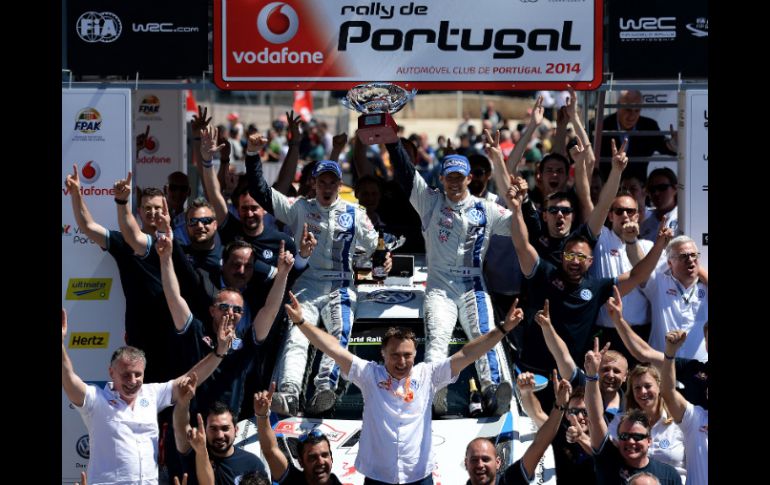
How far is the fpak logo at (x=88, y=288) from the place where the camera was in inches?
377

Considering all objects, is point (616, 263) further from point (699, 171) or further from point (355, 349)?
point (355, 349)

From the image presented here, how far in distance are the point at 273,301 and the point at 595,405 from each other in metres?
2.31

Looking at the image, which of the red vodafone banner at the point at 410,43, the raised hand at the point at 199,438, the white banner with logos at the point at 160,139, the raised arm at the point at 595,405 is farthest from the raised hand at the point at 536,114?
the white banner with logos at the point at 160,139

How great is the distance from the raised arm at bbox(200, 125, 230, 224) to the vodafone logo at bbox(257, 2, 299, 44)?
88 centimetres

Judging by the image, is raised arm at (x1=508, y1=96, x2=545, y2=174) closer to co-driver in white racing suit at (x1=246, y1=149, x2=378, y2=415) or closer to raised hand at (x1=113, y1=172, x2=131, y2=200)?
co-driver in white racing suit at (x1=246, y1=149, x2=378, y2=415)

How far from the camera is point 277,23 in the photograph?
9.88 metres

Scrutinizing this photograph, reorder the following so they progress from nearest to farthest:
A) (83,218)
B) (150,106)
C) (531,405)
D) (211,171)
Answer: (531,405)
(83,218)
(211,171)
(150,106)

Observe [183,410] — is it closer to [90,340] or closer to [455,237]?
[90,340]

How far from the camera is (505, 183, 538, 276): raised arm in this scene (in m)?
8.88

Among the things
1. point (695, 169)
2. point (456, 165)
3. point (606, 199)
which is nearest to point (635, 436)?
point (606, 199)

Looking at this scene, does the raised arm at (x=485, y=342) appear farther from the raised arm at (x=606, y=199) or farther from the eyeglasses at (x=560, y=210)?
the raised arm at (x=606, y=199)

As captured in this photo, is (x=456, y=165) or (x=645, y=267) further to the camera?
(x=456, y=165)

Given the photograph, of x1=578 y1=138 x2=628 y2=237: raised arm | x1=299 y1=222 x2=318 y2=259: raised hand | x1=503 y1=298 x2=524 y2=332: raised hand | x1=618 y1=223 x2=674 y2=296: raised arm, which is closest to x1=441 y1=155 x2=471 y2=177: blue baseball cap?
x1=578 y1=138 x2=628 y2=237: raised arm

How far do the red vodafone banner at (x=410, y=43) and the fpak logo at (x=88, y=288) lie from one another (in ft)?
5.98
